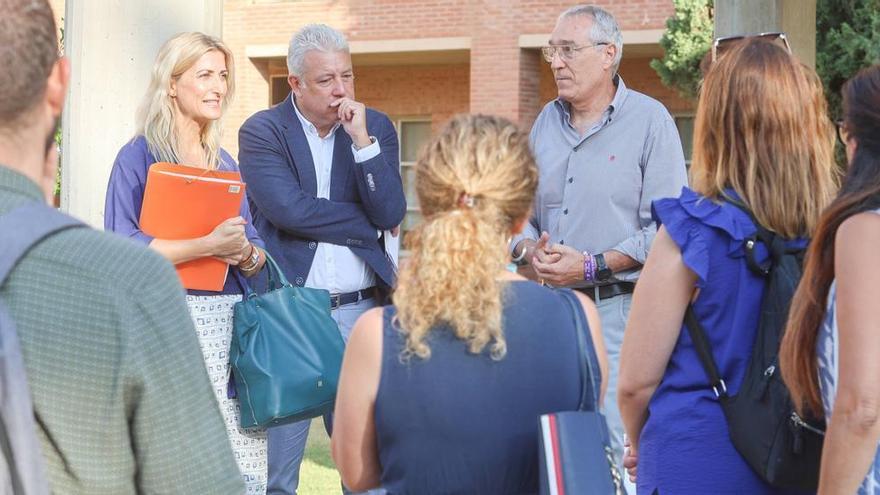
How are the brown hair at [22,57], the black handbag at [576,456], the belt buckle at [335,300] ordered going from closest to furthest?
the brown hair at [22,57], the black handbag at [576,456], the belt buckle at [335,300]

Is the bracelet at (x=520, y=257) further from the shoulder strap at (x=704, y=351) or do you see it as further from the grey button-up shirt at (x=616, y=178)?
the shoulder strap at (x=704, y=351)

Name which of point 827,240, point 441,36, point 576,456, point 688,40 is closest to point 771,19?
point 827,240

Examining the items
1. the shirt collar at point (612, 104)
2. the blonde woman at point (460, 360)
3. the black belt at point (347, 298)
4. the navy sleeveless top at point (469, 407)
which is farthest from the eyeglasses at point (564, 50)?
the navy sleeveless top at point (469, 407)

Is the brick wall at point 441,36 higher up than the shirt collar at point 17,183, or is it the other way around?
the brick wall at point 441,36

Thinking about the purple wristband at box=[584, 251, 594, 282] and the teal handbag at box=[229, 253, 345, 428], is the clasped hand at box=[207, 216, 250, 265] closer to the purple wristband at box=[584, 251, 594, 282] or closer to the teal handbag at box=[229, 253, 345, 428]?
the teal handbag at box=[229, 253, 345, 428]

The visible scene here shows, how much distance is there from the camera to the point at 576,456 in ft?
8.50

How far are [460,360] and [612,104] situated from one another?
282 centimetres

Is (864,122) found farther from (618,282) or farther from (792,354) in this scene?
(618,282)

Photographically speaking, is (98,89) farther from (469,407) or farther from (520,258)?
(469,407)

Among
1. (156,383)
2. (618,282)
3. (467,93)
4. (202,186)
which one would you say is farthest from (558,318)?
(467,93)

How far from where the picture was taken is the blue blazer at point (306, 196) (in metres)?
5.23

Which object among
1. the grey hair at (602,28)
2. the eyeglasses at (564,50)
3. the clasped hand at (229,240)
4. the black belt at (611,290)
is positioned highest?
the grey hair at (602,28)

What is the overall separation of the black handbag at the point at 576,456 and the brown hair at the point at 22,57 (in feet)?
4.21

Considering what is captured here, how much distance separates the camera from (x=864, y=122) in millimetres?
2873
